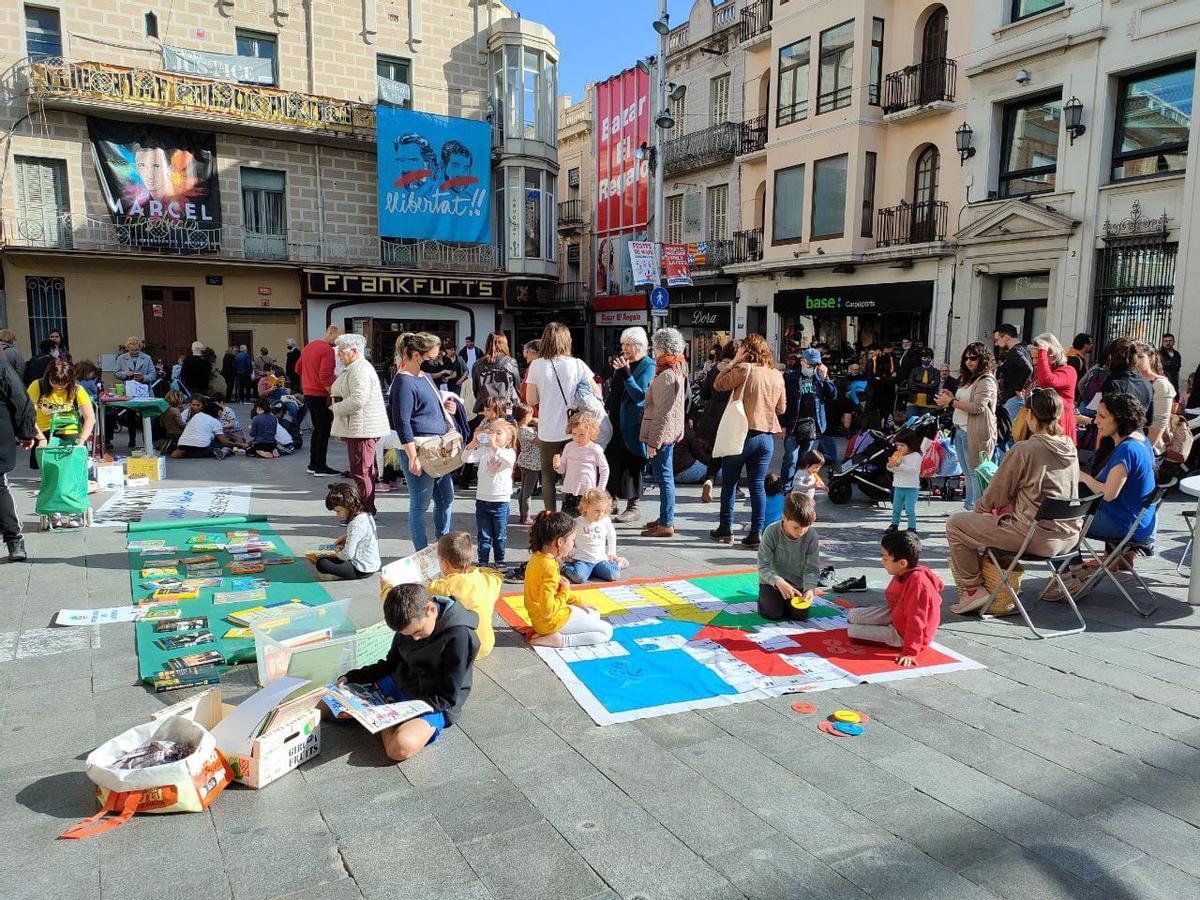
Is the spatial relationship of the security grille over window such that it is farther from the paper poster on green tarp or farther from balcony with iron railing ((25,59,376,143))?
balcony with iron railing ((25,59,376,143))

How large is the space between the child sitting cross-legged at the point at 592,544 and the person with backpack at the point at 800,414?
358cm

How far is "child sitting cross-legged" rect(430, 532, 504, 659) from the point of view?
457 cm

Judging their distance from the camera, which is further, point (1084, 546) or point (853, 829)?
point (1084, 546)

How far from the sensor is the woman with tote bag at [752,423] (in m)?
7.18

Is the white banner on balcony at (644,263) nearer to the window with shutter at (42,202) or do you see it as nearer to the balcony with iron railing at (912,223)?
the balcony with iron railing at (912,223)

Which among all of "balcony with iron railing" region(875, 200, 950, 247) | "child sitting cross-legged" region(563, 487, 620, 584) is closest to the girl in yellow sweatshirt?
"child sitting cross-legged" region(563, 487, 620, 584)

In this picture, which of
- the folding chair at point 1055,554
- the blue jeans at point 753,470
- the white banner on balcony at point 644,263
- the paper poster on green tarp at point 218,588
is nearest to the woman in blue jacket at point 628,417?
the blue jeans at point 753,470

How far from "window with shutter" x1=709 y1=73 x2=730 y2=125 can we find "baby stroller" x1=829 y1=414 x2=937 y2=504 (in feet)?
63.3

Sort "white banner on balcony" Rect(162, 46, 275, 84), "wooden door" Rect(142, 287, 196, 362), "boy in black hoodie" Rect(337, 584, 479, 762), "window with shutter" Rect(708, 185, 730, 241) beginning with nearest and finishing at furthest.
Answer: "boy in black hoodie" Rect(337, 584, 479, 762) → "white banner on balcony" Rect(162, 46, 275, 84) → "wooden door" Rect(142, 287, 196, 362) → "window with shutter" Rect(708, 185, 730, 241)

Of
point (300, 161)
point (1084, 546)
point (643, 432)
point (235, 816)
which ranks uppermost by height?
point (300, 161)

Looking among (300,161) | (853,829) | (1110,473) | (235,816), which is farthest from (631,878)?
(300,161)

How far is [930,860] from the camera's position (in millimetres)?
2928

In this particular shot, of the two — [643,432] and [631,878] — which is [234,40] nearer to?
[643,432]

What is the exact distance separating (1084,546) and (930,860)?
3.65m
